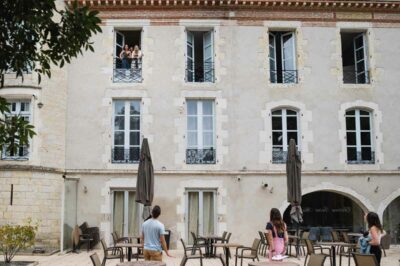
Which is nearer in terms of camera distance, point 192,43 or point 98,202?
point 98,202

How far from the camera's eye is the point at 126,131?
15977 mm

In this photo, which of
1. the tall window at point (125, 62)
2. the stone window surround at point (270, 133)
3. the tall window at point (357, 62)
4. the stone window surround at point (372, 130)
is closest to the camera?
the stone window surround at point (270, 133)

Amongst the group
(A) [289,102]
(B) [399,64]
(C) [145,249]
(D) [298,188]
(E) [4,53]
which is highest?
(B) [399,64]

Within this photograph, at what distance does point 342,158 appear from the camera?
1594 centimetres

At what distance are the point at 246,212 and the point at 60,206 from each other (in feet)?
18.3

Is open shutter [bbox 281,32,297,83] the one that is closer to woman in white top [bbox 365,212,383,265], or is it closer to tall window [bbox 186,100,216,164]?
tall window [bbox 186,100,216,164]

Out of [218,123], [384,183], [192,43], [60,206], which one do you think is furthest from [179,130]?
[384,183]

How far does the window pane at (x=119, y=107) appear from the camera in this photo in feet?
Answer: 53.0

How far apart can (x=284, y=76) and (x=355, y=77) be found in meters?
2.50

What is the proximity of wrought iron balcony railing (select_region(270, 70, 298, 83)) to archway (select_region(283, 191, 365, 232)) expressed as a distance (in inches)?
162

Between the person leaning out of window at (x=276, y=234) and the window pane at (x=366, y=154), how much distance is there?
330 inches

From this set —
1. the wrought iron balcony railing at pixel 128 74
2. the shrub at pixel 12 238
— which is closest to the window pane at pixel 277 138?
the wrought iron balcony railing at pixel 128 74

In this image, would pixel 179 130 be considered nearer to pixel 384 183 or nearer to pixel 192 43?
pixel 192 43

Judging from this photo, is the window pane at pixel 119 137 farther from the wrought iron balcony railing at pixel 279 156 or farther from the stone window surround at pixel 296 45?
the stone window surround at pixel 296 45
